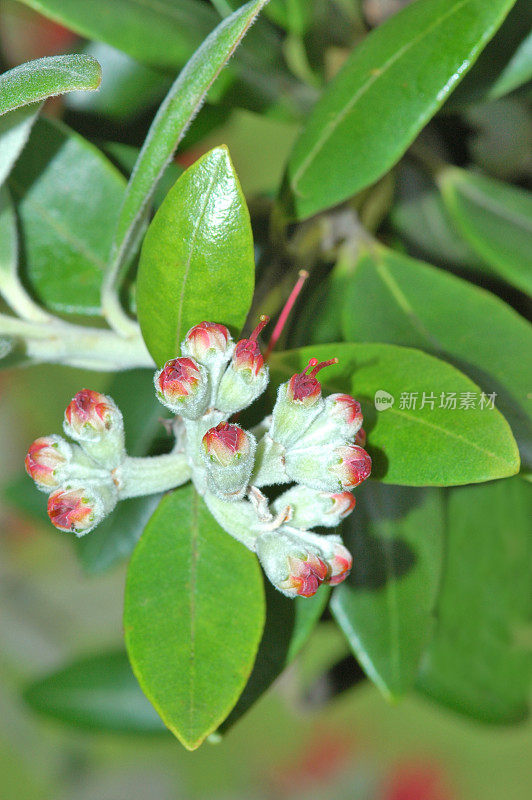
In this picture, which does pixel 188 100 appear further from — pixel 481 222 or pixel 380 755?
pixel 380 755

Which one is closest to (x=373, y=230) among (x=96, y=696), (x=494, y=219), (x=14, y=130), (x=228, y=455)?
(x=494, y=219)

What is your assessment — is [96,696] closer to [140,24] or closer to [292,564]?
[292,564]

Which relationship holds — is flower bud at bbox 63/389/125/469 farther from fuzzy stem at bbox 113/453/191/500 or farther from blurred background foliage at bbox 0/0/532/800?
blurred background foliage at bbox 0/0/532/800

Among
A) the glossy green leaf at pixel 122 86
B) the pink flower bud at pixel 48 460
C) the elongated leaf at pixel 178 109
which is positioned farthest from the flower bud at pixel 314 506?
the glossy green leaf at pixel 122 86

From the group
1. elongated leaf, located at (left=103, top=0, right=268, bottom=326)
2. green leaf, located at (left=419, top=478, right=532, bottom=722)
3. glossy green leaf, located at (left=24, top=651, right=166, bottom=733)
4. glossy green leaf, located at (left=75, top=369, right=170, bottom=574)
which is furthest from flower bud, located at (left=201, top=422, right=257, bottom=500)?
glossy green leaf, located at (left=24, top=651, right=166, bottom=733)

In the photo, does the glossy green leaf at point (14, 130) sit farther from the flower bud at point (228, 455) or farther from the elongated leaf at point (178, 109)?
the flower bud at point (228, 455)

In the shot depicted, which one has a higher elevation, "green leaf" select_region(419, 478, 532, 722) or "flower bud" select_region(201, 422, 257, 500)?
"flower bud" select_region(201, 422, 257, 500)
